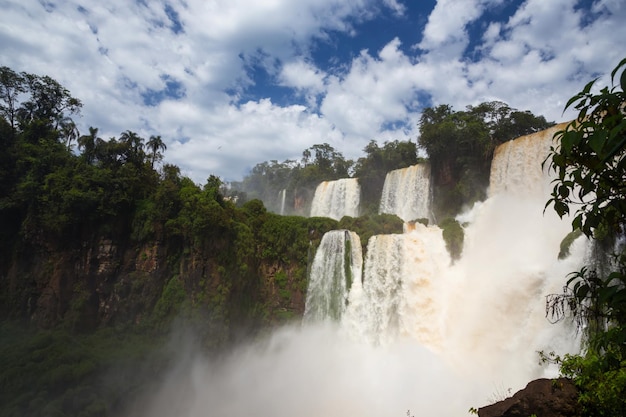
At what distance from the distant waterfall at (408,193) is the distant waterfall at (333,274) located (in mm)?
6837

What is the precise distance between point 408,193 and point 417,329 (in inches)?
451

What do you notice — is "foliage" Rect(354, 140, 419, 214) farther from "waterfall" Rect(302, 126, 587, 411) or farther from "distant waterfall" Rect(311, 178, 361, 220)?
"waterfall" Rect(302, 126, 587, 411)

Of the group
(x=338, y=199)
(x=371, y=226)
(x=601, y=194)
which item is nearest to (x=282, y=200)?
(x=338, y=199)

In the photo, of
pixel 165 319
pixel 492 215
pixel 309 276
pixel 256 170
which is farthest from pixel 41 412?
pixel 256 170

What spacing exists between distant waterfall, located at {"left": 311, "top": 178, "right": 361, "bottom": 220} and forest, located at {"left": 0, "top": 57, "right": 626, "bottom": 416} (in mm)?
8803

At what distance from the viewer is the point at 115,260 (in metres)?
17.5

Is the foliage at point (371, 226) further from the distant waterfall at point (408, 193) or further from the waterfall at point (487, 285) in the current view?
the distant waterfall at point (408, 193)

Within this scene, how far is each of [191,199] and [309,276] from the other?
746 centimetres

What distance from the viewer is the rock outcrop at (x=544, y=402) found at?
14.8 ft

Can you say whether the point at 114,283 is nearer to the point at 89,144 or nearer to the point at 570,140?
the point at 89,144

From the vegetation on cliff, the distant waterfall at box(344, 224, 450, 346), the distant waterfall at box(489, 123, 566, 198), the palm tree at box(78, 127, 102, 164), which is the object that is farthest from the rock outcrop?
the palm tree at box(78, 127, 102, 164)

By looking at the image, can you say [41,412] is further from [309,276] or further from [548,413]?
[548,413]

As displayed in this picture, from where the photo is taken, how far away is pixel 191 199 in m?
18.4

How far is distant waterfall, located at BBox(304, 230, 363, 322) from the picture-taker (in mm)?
18391
